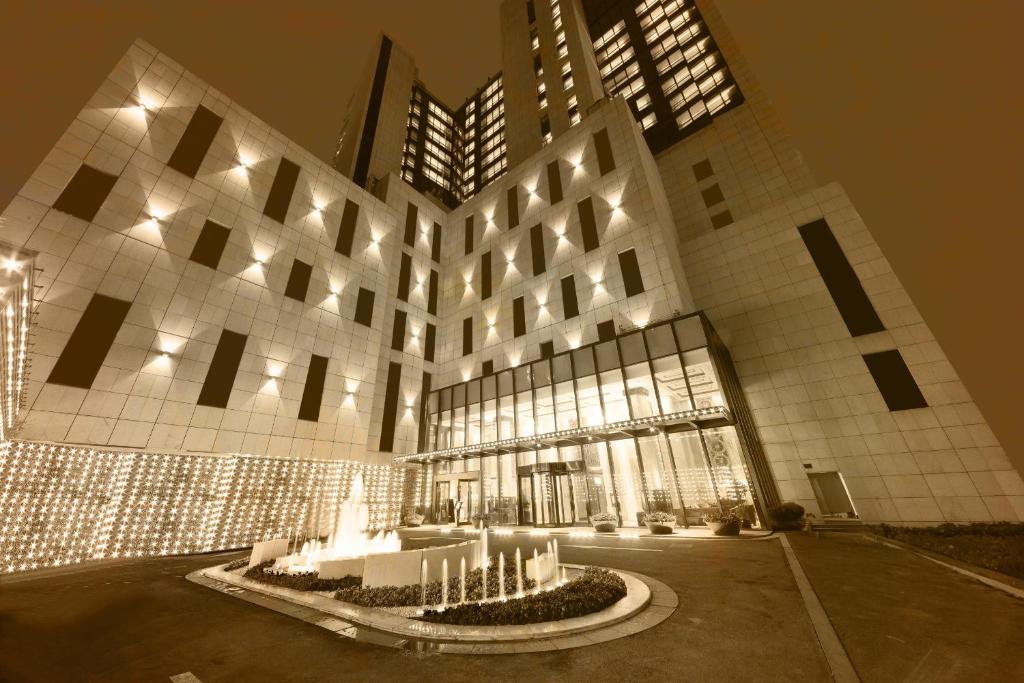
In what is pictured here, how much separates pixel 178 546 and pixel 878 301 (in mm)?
39580

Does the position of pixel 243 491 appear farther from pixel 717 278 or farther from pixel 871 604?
pixel 717 278

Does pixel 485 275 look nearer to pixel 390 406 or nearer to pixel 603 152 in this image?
pixel 603 152

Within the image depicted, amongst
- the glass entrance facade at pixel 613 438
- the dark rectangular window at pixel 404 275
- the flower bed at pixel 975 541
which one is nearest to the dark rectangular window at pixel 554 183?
the dark rectangular window at pixel 404 275

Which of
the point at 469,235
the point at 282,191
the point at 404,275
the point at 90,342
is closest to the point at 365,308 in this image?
the point at 404,275

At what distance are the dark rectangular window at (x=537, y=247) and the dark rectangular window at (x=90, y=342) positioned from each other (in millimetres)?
25352

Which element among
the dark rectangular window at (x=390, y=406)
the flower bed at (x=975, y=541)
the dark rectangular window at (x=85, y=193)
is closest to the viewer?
the flower bed at (x=975, y=541)

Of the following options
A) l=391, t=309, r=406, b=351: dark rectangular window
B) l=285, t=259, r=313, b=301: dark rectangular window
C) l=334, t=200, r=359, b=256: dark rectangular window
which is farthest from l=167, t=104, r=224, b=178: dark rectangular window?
l=391, t=309, r=406, b=351: dark rectangular window

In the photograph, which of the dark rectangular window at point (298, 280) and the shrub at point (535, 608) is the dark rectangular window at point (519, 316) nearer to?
the dark rectangular window at point (298, 280)

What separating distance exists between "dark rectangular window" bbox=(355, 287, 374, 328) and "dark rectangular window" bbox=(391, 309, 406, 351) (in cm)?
248

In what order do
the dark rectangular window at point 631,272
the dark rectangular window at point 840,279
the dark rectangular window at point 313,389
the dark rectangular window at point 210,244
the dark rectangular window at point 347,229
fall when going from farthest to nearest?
1. the dark rectangular window at point 347,229
2. the dark rectangular window at point 631,272
3. the dark rectangular window at point 313,389
4. the dark rectangular window at point 210,244
5. the dark rectangular window at point 840,279

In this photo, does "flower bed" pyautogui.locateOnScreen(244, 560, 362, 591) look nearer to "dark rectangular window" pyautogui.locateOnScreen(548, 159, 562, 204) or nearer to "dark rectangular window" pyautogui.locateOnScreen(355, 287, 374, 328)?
"dark rectangular window" pyautogui.locateOnScreen(355, 287, 374, 328)

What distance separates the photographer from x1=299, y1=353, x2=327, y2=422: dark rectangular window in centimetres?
2423

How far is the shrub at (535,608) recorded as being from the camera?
585 centimetres

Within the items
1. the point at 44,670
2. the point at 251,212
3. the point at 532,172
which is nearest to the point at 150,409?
the point at 251,212
